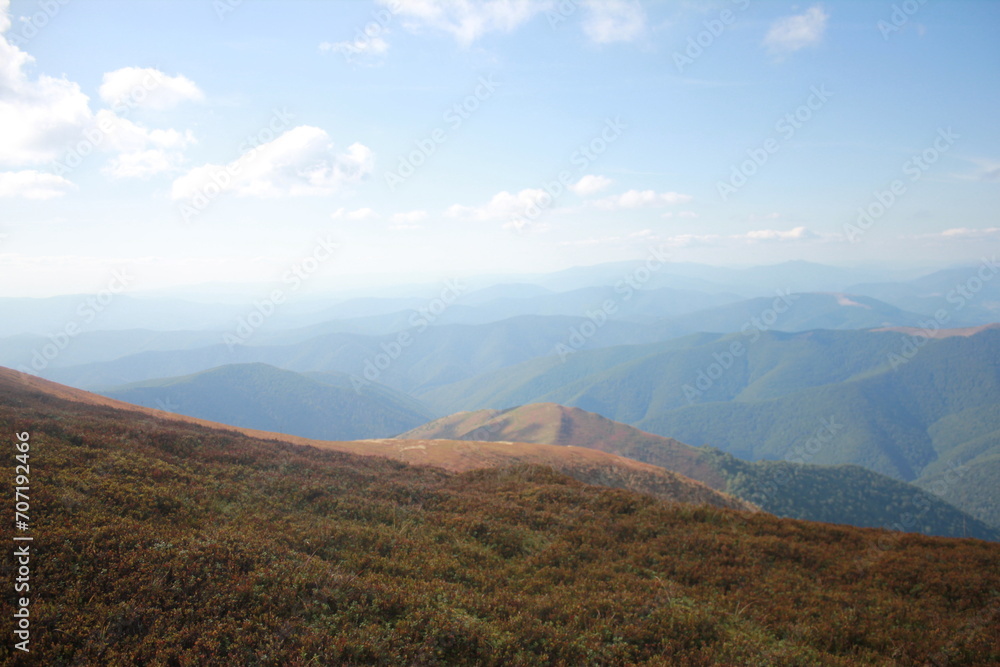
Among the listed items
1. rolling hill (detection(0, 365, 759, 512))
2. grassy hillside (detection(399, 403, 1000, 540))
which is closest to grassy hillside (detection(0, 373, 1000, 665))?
rolling hill (detection(0, 365, 759, 512))

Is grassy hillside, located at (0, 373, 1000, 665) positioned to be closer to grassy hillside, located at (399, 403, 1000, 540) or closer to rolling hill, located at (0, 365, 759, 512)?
rolling hill, located at (0, 365, 759, 512)

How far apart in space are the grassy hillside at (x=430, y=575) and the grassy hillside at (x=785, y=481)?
106m

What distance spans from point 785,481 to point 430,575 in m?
157

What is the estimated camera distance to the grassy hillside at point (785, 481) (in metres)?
123

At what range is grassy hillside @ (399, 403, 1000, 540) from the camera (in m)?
123

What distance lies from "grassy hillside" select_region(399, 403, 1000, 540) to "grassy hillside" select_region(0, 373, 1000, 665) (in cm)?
10597

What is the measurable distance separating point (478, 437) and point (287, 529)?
494 feet

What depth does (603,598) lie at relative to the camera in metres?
9.74

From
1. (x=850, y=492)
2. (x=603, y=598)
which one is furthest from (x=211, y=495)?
(x=850, y=492)

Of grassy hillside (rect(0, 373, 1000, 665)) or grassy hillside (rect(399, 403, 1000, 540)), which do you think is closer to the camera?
grassy hillside (rect(0, 373, 1000, 665))

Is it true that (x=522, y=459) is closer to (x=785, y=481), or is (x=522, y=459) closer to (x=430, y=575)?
(x=430, y=575)

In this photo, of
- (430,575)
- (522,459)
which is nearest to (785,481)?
(522,459)

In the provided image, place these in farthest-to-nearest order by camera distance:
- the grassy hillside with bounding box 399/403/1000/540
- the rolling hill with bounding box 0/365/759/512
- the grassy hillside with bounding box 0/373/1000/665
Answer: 1. the grassy hillside with bounding box 399/403/1000/540
2. the rolling hill with bounding box 0/365/759/512
3. the grassy hillside with bounding box 0/373/1000/665

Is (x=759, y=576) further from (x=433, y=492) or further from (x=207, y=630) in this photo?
(x=207, y=630)
